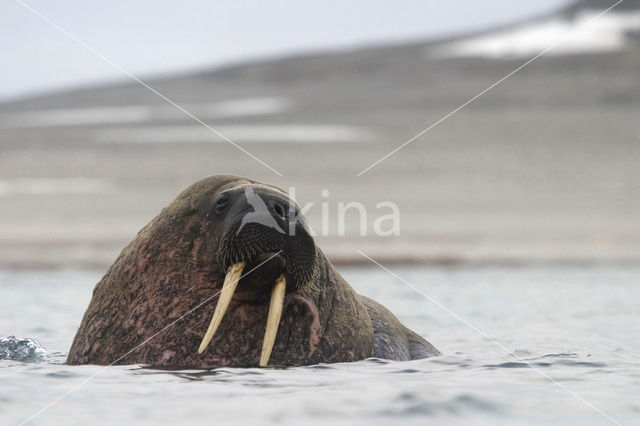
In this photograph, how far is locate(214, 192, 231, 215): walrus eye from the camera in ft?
20.4

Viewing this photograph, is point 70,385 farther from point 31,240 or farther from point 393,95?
point 393,95

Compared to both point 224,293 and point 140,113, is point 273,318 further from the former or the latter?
point 140,113

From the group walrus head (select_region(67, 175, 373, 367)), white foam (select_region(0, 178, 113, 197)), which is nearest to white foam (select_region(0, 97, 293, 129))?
white foam (select_region(0, 178, 113, 197))

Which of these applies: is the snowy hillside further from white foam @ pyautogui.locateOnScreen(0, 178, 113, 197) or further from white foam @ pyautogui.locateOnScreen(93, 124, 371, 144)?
white foam @ pyautogui.locateOnScreen(0, 178, 113, 197)

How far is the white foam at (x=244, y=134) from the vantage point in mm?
31094

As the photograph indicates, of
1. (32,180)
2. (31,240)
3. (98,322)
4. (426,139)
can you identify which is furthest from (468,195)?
(98,322)

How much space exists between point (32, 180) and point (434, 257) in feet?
46.1

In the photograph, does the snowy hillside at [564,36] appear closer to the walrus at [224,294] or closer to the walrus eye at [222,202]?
the walrus at [224,294]

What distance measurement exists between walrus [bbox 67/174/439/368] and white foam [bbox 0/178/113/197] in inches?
836

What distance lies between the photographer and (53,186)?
28109 millimetres

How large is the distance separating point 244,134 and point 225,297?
26.3 m

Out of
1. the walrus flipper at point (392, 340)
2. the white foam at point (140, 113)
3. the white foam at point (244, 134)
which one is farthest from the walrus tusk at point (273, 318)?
the white foam at point (140, 113)

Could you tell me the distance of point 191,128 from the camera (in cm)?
3400

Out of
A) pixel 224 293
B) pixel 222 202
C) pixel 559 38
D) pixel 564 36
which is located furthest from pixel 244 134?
pixel 224 293
